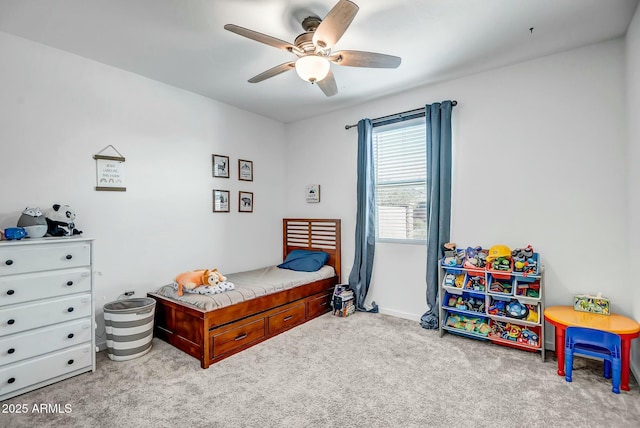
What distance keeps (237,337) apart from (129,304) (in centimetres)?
109

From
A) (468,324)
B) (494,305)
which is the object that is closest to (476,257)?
(494,305)

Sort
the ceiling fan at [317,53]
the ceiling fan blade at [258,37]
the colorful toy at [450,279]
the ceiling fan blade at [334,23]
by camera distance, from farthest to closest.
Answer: the colorful toy at [450,279] → the ceiling fan at [317,53] → the ceiling fan blade at [258,37] → the ceiling fan blade at [334,23]

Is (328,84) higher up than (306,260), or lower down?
higher up

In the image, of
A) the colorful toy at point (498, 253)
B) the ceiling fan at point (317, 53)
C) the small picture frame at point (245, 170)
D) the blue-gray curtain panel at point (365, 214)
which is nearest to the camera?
the ceiling fan at point (317, 53)

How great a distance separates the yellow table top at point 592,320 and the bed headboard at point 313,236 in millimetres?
2330

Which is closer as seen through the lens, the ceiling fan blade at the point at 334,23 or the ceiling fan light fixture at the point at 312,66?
the ceiling fan blade at the point at 334,23

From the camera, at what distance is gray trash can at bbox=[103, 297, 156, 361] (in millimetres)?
2582

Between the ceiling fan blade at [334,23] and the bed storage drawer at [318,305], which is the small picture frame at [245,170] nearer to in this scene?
the bed storage drawer at [318,305]

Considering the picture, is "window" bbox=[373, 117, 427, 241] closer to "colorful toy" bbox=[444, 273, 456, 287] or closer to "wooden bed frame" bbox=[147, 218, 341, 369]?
"colorful toy" bbox=[444, 273, 456, 287]

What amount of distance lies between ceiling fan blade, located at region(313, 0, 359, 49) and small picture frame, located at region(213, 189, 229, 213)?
234 centimetres

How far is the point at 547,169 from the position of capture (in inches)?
109

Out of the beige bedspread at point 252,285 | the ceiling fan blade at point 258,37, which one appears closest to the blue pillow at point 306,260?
the beige bedspread at point 252,285

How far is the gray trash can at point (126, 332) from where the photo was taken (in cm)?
258

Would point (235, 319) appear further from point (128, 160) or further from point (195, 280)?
point (128, 160)
